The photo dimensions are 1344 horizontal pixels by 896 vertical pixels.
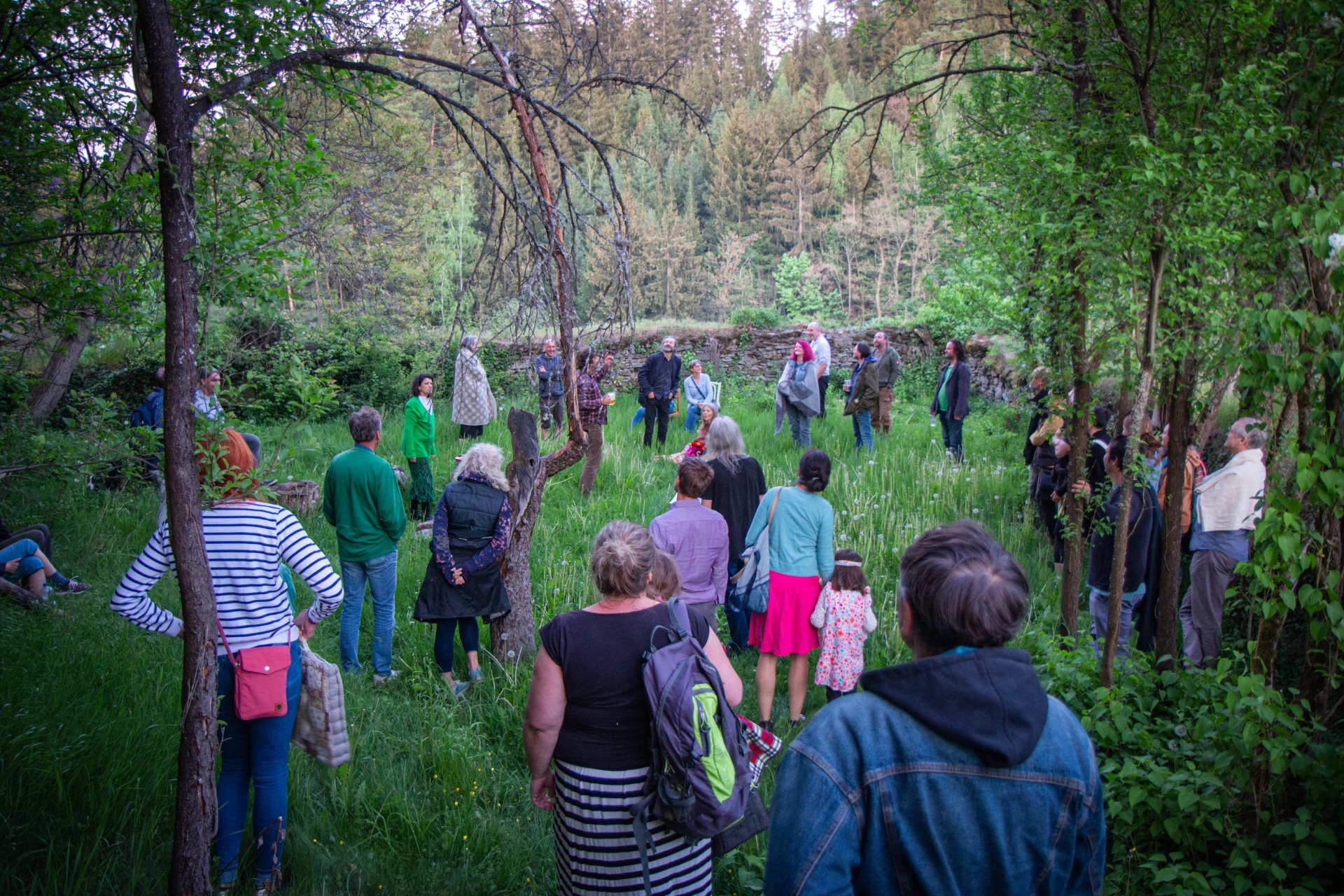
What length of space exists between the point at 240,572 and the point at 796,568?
288 cm

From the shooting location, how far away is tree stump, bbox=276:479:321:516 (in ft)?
27.7

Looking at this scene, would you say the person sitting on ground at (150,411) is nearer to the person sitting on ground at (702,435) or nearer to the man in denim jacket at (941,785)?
the person sitting on ground at (702,435)

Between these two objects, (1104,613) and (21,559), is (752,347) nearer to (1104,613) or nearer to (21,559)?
(1104,613)

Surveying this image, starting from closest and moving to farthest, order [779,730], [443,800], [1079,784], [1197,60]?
[1079,784], [443,800], [1197,60], [779,730]

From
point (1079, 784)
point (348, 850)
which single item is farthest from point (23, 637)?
point (1079, 784)

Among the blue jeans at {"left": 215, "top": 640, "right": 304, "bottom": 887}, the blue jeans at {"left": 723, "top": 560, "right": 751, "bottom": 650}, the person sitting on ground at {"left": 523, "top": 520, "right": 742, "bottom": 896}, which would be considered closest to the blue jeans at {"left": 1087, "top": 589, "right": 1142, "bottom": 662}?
the blue jeans at {"left": 723, "top": 560, "right": 751, "bottom": 650}

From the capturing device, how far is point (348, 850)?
3.30 metres

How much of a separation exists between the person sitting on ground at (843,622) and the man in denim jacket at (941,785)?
120 inches

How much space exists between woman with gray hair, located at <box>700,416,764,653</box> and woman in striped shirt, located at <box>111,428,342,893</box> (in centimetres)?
301

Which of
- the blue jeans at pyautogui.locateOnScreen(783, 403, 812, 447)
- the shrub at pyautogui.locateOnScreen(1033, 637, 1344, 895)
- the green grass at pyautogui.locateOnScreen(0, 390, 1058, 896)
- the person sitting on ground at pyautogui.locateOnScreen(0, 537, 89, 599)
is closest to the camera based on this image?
the shrub at pyautogui.locateOnScreen(1033, 637, 1344, 895)

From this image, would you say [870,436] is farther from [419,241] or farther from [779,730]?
[419,241]

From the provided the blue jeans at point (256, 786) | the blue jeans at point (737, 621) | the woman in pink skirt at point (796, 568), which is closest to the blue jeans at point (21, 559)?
the blue jeans at point (256, 786)

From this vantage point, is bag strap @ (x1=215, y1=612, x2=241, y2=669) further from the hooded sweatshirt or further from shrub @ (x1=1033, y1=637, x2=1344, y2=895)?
shrub @ (x1=1033, y1=637, x2=1344, y2=895)

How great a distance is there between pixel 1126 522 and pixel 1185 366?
1056 millimetres
